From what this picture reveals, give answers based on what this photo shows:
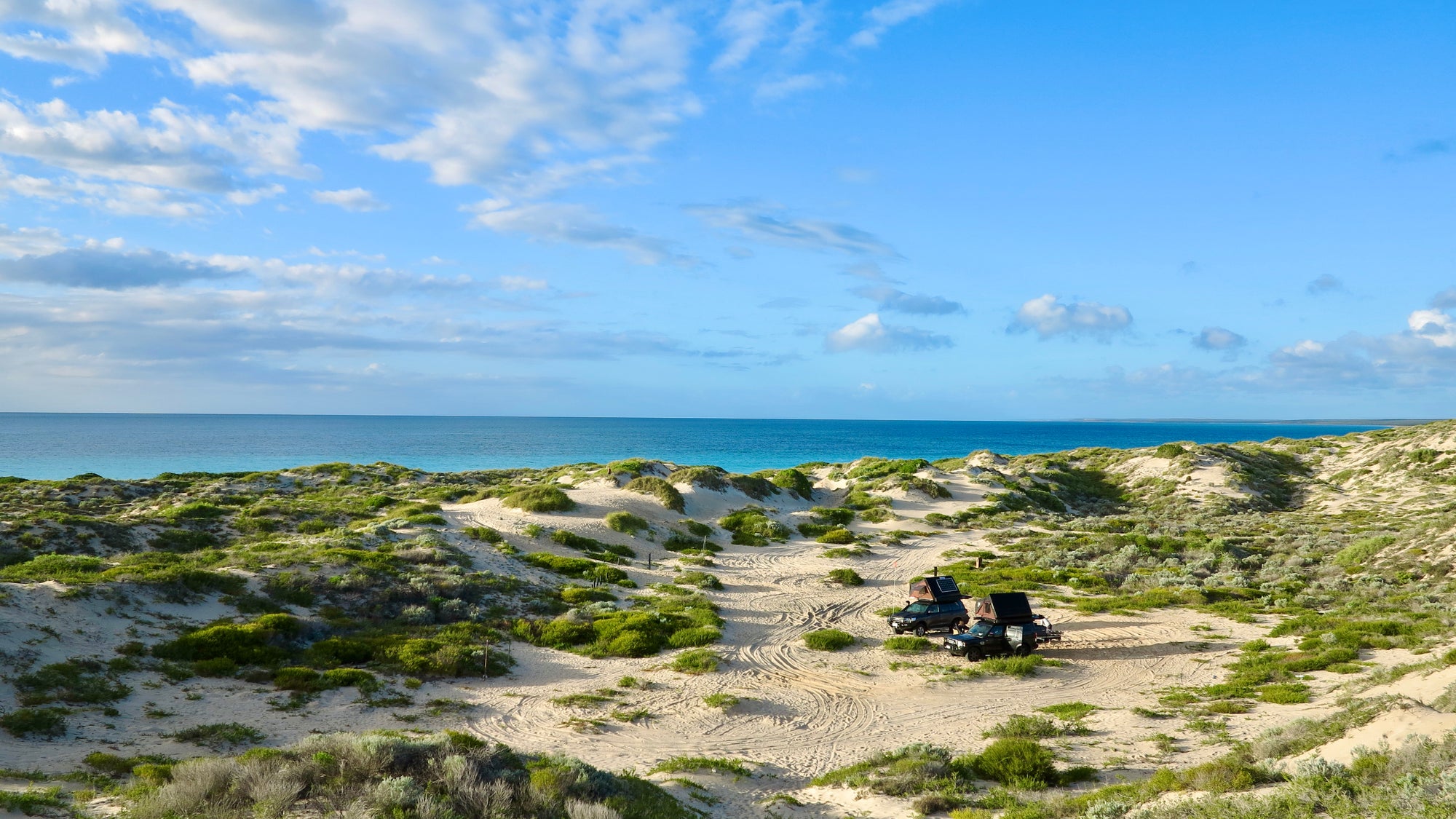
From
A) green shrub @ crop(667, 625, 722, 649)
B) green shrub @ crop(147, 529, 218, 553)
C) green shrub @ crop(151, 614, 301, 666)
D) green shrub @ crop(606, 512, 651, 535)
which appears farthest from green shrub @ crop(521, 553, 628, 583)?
green shrub @ crop(147, 529, 218, 553)

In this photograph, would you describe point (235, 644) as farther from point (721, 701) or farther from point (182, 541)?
point (182, 541)

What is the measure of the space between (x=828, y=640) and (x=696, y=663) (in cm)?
520

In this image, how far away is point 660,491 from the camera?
1977 inches

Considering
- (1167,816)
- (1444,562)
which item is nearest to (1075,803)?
(1167,816)

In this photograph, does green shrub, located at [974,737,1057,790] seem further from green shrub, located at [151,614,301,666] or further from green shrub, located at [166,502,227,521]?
green shrub, located at [166,502,227,521]

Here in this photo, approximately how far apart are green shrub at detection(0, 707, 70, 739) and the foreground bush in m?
5.59

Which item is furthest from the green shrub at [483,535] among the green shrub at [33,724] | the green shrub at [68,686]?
the green shrub at [33,724]

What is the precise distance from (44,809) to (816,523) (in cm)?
4560

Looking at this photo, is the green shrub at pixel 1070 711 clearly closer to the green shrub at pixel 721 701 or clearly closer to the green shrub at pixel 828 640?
the green shrub at pixel 828 640

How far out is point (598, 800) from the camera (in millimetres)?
10719

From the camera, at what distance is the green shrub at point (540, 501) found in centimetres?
4422

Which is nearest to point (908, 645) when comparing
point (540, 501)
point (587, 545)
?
point (587, 545)

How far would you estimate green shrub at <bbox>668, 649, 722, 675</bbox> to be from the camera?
21703 mm

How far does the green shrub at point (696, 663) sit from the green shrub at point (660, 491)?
26.4 metres
